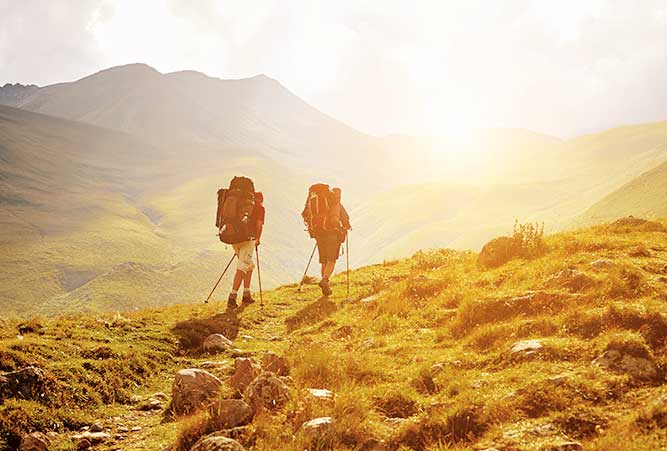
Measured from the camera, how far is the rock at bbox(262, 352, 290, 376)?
7996mm

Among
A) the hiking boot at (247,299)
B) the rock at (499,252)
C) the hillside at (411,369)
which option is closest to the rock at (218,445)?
the hillside at (411,369)

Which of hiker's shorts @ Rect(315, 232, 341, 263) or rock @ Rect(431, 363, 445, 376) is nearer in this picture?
rock @ Rect(431, 363, 445, 376)

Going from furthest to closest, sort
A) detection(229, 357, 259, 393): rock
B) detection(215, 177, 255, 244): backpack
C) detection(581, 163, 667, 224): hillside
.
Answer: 1. detection(581, 163, 667, 224): hillside
2. detection(215, 177, 255, 244): backpack
3. detection(229, 357, 259, 393): rock

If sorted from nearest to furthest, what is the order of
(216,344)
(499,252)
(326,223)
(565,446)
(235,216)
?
(565,446) < (216,344) < (235,216) < (499,252) < (326,223)

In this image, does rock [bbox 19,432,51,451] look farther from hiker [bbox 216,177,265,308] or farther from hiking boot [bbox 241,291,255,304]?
hiking boot [bbox 241,291,255,304]

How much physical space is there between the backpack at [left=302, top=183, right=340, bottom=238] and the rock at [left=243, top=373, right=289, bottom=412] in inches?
392

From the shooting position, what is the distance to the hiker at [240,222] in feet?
46.5

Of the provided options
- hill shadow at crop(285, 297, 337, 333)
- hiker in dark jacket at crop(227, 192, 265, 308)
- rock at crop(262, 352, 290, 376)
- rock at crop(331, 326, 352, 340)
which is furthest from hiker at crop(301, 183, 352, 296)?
rock at crop(262, 352, 290, 376)

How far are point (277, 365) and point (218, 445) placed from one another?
2.83m

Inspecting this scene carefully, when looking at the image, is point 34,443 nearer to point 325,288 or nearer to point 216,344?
point 216,344

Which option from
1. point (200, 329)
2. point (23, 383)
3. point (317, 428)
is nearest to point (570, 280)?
point (317, 428)

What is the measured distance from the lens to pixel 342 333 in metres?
10.6

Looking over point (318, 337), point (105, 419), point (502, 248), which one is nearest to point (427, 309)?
point (318, 337)

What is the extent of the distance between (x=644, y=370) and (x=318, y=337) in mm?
6625
